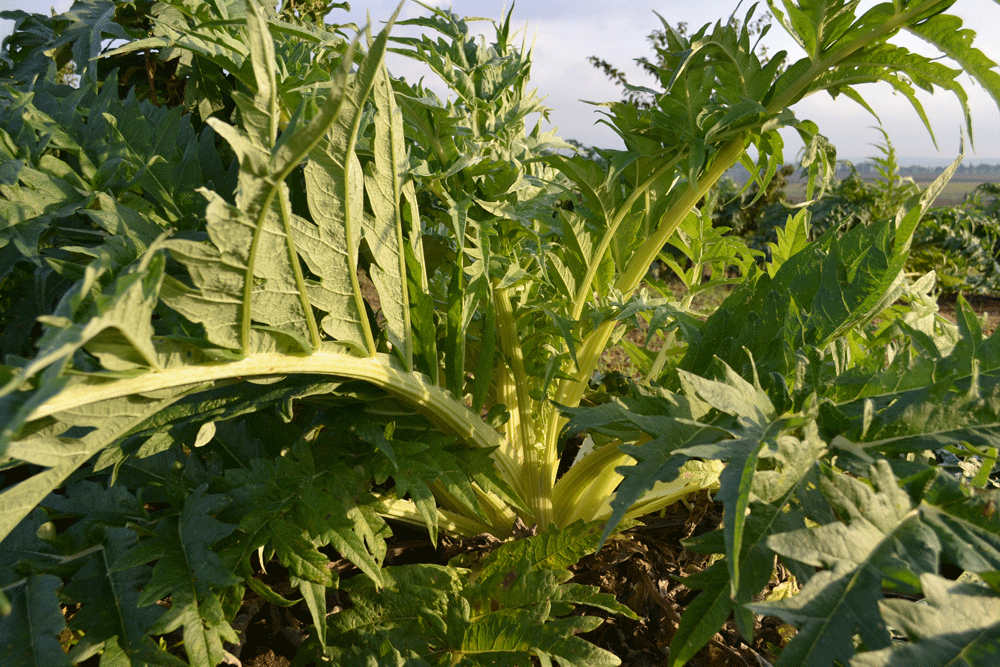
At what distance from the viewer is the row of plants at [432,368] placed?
0.56 m

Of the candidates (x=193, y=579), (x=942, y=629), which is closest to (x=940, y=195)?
(x=942, y=629)

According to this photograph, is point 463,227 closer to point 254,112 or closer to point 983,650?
point 254,112

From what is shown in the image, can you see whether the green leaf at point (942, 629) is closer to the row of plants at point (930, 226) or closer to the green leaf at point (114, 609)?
the green leaf at point (114, 609)

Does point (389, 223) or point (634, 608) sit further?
point (634, 608)

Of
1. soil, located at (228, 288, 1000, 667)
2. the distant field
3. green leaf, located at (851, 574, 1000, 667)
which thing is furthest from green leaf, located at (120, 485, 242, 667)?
the distant field

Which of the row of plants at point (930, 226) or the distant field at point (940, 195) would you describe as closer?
the distant field at point (940, 195)

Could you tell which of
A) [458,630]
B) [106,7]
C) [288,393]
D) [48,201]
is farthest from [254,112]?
[106,7]

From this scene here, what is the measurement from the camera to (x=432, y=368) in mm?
988

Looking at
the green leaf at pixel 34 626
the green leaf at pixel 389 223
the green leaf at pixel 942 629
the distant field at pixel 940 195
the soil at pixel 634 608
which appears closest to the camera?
the green leaf at pixel 942 629

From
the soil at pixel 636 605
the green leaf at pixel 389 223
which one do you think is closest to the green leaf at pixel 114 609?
the soil at pixel 636 605

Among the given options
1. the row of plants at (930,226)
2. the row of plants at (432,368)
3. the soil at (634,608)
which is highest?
the row of plants at (930,226)

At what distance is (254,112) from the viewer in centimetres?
60

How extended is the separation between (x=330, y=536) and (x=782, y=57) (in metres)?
1.03

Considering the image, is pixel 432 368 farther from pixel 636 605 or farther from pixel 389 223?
pixel 636 605
